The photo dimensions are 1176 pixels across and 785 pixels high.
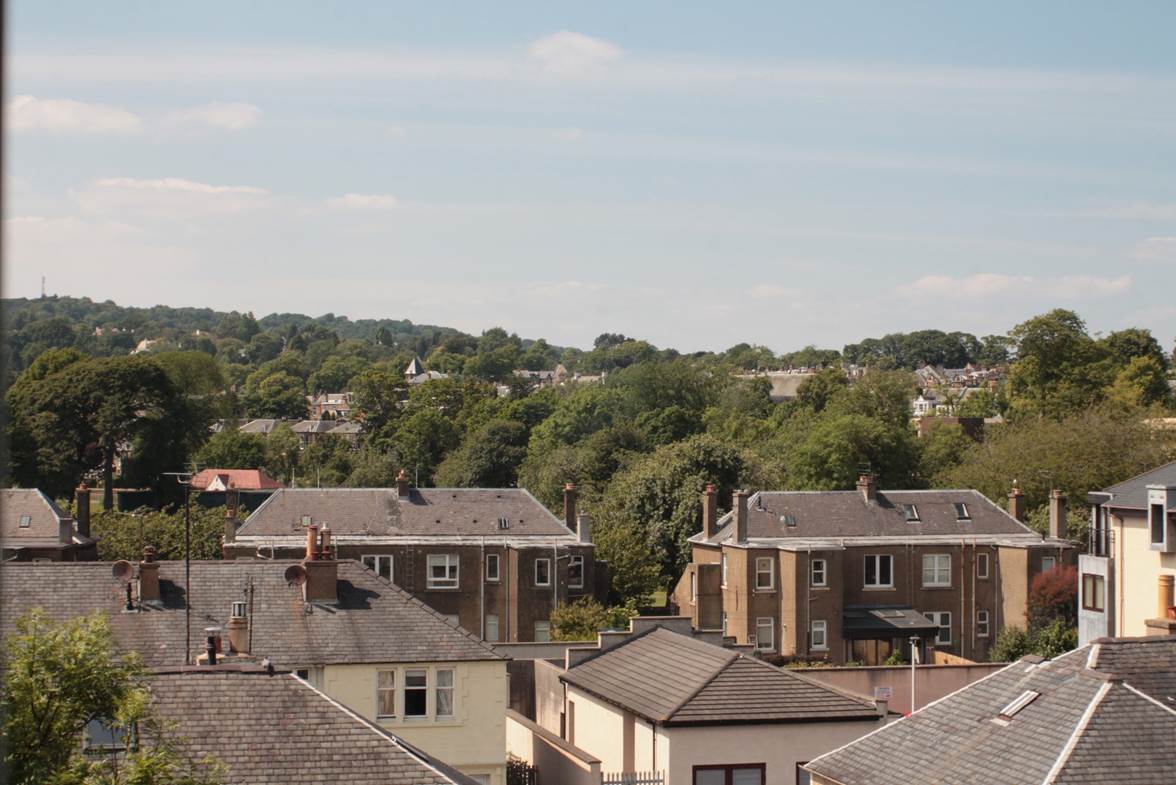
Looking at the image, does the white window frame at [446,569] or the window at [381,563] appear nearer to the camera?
the window at [381,563]

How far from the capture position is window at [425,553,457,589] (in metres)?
55.5

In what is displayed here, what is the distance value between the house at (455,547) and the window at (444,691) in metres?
25.8

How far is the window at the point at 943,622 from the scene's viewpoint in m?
57.1

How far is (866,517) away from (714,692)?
105 feet

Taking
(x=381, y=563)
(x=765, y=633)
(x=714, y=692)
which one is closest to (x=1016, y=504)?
(x=765, y=633)

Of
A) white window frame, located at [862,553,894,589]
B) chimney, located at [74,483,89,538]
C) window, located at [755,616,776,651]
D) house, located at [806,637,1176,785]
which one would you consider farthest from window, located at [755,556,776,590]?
house, located at [806,637,1176,785]

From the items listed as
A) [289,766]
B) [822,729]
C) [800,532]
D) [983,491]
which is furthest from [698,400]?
[289,766]

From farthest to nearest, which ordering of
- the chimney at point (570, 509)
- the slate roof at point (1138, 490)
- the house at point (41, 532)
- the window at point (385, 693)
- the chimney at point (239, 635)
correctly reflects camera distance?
1. the chimney at point (570, 509)
2. the house at point (41, 532)
3. the slate roof at point (1138, 490)
4. the window at point (385, 693)
5. the chimney at point (239, 635)

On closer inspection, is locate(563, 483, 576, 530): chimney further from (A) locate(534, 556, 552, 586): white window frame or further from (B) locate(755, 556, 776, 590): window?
(B) locate(755, 556, 776, 590): window

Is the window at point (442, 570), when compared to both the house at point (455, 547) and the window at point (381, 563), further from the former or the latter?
the window at point (381, 563)

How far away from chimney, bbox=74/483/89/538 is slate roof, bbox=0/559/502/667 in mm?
30349

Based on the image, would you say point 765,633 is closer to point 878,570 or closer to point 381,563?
point 878,570

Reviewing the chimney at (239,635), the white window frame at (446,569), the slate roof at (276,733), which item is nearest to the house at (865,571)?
the white window frame at (446,569)

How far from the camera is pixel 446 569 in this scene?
55.7 m
